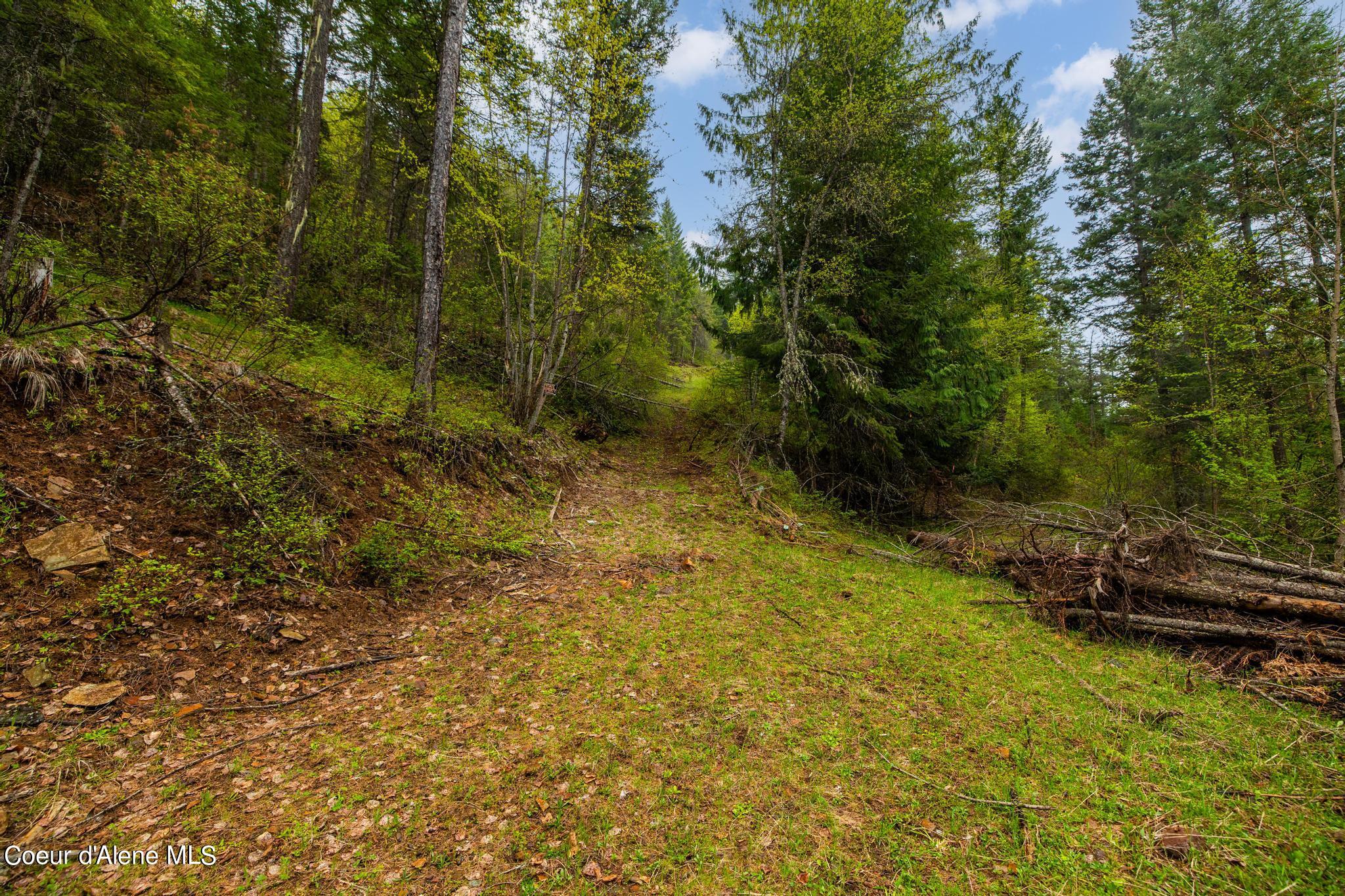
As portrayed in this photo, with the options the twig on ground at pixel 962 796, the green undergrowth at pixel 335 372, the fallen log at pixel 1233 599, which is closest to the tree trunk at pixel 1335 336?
the fallen log at pixel 1233 599

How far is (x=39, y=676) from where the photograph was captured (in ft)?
8.86

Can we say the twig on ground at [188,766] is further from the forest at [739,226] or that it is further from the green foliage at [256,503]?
the forest at [739,226]

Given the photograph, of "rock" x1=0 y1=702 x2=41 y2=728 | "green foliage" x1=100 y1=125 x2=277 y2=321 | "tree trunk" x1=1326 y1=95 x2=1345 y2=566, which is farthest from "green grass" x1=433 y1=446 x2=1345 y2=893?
"tree trunk" x1=1326 y1=95 x2=1345 y2=566

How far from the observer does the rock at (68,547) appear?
3109 millimetres

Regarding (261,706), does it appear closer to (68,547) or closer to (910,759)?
(68,547)

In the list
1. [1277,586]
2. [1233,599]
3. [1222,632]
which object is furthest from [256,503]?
[1277,586]

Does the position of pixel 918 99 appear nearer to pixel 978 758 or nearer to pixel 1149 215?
pixel 978 758

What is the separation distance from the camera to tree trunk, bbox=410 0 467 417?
7305 mm

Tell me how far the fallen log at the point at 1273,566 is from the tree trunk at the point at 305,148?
49.3 ft

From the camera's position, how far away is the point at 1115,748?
3.08 meters

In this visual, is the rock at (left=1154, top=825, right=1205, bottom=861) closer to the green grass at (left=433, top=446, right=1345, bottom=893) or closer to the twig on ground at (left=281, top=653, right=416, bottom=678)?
the green grass at (left=433, top=446, right=1345, bottom=893)

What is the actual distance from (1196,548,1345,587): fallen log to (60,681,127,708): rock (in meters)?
9.88

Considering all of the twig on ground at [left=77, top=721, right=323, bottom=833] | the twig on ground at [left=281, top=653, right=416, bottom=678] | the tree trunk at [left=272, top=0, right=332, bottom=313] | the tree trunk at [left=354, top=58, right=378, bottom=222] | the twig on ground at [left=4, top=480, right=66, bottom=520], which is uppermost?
the tree trunk at [left=354, top=58, right=378, bottom=222]

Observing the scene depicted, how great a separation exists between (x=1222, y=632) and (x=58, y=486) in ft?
33.3
